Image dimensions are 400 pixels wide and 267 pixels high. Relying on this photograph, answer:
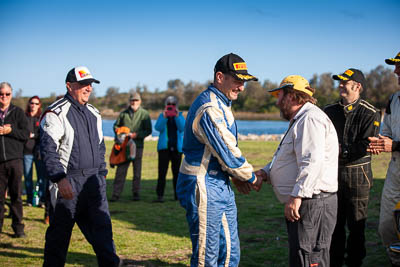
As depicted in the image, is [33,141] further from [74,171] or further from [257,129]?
[257,129]

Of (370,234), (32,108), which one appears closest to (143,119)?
(32,108)

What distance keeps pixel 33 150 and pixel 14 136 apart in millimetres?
3096

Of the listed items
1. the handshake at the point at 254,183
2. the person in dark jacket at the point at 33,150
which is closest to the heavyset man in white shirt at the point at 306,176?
the handshake at the point at 254,183

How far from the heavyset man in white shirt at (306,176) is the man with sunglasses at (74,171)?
200cm

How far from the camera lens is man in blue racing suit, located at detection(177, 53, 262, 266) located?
3.79 m

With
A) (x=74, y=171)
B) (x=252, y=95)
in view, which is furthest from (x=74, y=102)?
(x=252, y=95)

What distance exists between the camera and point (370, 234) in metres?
6.82

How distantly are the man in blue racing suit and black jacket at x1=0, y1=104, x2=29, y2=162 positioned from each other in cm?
386

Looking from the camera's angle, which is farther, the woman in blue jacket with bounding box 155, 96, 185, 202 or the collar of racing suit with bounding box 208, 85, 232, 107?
the woman in blue jacket with bounding box 155, 96, 185, 202

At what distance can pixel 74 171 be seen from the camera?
443 centimetres

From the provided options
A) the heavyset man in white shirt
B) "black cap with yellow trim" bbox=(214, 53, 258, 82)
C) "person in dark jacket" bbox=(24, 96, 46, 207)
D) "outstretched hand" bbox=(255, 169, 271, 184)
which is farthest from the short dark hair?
"person in dark jacket" bbox=(24, 96, 46, 207)

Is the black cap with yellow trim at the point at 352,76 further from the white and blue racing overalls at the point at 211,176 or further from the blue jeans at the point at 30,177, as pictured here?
the blue jeans at the point at 30,177

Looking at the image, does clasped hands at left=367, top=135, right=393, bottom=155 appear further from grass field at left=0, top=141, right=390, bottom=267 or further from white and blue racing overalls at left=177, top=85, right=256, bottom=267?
white and blue racing overalls at left=177, top=85, right=256, bottom=267

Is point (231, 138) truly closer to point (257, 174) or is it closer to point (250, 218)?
point (257, 174)
